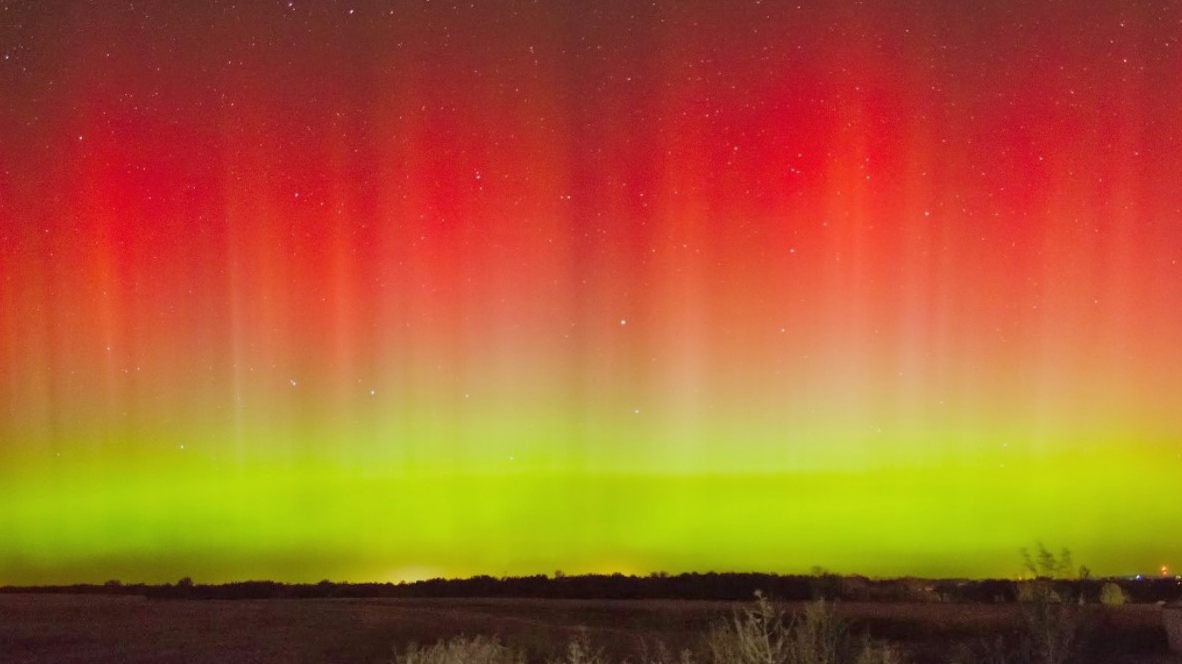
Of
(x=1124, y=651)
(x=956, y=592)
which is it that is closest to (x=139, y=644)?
(x=1124, y=651)

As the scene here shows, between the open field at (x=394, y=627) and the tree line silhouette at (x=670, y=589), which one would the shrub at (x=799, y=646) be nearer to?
the open field at (x=394, y=627)

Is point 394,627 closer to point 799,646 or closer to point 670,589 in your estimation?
point 799,646

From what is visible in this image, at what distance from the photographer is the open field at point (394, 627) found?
20.8 m

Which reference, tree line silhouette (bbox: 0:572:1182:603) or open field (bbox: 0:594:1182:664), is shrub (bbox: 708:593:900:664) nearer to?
open field (bbox: 0:594:1182:664)

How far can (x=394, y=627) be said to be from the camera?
23.3 m

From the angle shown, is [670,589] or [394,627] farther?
[670,589]

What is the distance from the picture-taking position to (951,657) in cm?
2073

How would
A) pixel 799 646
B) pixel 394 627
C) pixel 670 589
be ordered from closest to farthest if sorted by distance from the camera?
pixel 799 646 → pixel 394 627 → pixel 670 589

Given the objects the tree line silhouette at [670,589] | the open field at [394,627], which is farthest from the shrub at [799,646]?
the tree line silhouette at [670,589]

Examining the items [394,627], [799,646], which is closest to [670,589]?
[394,627]

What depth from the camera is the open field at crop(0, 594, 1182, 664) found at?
2075 centimetres

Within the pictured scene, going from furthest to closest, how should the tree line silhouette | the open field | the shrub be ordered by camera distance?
the tree line silhouette → the open field → the shrub

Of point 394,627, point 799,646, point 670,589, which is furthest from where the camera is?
point 670,589

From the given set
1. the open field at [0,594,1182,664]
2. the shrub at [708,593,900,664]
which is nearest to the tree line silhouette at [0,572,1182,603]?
the open field at [0,594,1182,664]
